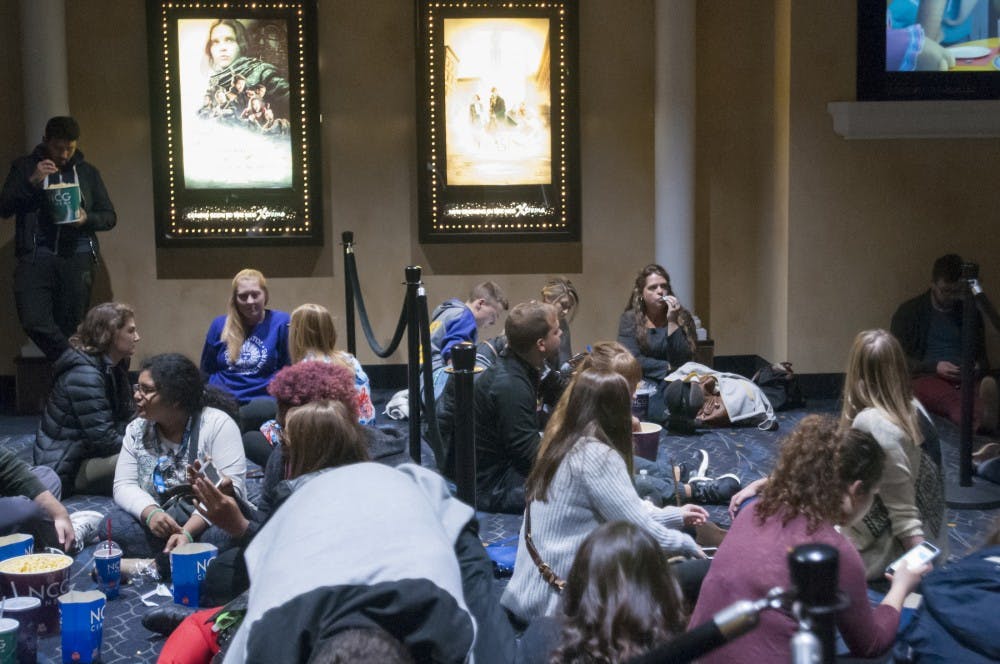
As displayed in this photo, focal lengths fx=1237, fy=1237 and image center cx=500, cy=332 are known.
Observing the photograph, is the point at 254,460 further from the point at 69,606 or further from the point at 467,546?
the point at 467,546

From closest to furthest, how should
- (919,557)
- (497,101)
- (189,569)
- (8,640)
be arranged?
(919,557), (8,640), (189,569), (497,101)

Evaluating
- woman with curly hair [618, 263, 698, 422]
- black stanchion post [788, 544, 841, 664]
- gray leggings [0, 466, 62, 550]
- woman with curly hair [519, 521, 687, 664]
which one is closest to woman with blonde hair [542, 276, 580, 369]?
woman with curly hair [618, 263, 698, 422]

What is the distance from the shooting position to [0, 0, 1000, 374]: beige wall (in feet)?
25.7

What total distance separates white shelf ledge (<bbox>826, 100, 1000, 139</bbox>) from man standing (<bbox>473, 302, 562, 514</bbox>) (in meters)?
3.43

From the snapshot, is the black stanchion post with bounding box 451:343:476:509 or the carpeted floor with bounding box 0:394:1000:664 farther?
the black stanchion post with bounding box 451:343:476:509

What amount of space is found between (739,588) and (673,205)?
18.9 feet

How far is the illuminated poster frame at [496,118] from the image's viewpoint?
816 cm

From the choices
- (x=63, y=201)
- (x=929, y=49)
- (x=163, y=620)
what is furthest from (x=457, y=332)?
(x=929, y=49)

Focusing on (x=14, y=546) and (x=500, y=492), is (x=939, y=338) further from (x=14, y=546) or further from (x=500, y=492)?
(x=14, y=546)

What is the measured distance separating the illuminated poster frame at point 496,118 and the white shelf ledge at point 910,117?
1.76m

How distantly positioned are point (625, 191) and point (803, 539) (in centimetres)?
601

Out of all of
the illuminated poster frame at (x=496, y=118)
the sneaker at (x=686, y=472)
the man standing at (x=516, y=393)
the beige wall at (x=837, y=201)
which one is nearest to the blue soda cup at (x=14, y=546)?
the man standing at (x=516, y=393)

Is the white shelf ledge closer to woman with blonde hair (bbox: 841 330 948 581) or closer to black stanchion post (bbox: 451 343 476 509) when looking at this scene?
woman with blonde hair (bbox: 841 330 948 581)

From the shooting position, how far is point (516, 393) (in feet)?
16.5
